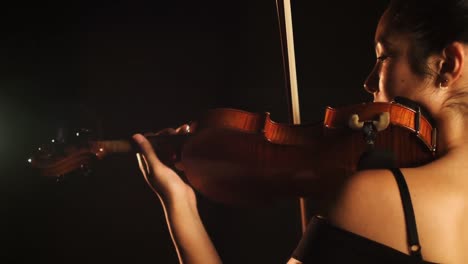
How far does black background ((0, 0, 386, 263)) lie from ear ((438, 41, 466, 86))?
2.94ft

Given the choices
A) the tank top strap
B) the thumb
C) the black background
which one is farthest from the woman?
the black background

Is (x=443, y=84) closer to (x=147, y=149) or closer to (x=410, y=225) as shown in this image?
(x=410, y=225)

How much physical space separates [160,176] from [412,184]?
61 centimetres

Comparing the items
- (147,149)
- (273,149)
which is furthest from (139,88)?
(273,149)

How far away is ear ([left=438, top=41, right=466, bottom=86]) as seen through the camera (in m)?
0.73

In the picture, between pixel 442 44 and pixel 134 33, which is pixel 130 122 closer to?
pixel 134 33

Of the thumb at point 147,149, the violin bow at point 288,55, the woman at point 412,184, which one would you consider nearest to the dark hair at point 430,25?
the woman at point 412,184

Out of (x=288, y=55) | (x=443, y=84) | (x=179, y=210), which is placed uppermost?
(x=288, y=55)

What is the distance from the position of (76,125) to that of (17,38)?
0.73m

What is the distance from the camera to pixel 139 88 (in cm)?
156

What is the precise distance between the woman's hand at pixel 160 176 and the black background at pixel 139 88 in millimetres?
484

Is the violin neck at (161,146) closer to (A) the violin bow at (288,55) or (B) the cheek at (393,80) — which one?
(A) the violin bow at (288,55)

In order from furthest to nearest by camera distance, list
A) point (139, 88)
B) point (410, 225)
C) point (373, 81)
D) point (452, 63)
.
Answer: point (139, 88) → point (373, 81) → point (452, 63) → point (410, 225)

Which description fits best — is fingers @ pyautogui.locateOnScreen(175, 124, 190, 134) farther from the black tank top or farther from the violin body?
the black tank top
